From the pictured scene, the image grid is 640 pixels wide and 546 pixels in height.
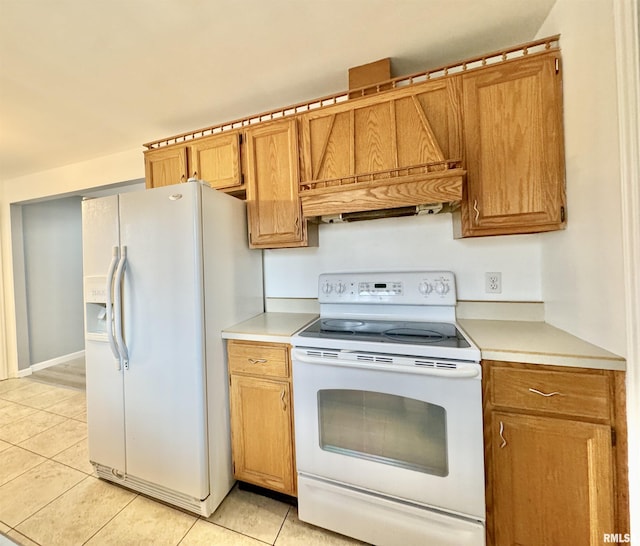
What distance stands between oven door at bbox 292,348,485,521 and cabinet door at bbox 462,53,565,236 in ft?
2.56

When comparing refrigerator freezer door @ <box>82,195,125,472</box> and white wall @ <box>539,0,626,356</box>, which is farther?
refrigerator freezer door @ <box>82,195,125,472</box>

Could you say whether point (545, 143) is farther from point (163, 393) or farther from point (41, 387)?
point (41, 387)

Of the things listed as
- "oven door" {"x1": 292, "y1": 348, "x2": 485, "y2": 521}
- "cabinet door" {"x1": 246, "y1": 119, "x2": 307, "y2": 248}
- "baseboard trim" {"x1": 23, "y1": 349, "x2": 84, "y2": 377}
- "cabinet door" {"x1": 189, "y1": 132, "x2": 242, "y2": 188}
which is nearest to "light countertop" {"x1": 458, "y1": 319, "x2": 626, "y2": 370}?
"oven door" {"x1": 292, "y1": 348, "x2": 485, "y2": 521}

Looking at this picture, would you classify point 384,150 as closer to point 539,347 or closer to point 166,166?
point 539,347

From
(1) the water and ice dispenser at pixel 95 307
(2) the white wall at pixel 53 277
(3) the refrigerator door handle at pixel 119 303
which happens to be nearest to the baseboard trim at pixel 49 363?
(2) the white wall at pixel 53 277

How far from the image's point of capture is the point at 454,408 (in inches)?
43.6

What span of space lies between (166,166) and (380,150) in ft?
5.20

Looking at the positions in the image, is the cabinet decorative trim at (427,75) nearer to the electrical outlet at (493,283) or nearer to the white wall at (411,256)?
the white wall at (411,256)

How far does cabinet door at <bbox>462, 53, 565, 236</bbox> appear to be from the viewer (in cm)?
126

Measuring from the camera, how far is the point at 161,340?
1.45 metres

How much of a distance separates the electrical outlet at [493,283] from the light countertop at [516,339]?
0.61ft

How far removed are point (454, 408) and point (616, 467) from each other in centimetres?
54

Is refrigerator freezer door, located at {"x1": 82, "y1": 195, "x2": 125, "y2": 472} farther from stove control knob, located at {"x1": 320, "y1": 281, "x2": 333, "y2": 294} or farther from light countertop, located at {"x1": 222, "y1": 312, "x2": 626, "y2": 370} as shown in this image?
stove control knob, located at {"x1": 320, "y1": 281, "x2": 333, "y2": 294}

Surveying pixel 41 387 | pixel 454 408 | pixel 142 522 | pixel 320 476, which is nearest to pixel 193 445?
pixel 142 522
